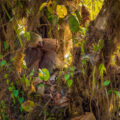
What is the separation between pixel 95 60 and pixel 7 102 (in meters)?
1.19

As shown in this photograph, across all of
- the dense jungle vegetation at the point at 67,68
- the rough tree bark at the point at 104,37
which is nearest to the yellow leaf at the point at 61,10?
the dense jungle vegetation at the point at 67,68

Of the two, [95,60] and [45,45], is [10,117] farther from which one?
[45,45]

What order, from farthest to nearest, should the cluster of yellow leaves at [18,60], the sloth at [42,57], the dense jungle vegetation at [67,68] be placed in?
1. the sloth at [42,57]
2. the cluster of yellow leaves at [18,60]
3. the dense jungle vegetation at [67,68]

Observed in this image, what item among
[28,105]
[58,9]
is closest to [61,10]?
[58,9]

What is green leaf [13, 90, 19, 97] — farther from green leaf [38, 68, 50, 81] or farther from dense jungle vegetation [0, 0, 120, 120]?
green leaf [38, 68, 50, 81]

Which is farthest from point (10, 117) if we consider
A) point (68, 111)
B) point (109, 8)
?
point (109, 8)

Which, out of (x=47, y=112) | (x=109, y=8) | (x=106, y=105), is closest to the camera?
(x=109, y=8)

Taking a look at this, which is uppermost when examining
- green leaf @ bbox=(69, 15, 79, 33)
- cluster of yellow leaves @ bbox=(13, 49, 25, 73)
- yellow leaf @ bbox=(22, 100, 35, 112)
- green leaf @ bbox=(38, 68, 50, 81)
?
green leaf @ bbox=(69, 15, 79, 33)

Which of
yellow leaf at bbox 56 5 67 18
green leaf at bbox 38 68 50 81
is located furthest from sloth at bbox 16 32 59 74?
yellow leaf at bbox 56 5 67 18

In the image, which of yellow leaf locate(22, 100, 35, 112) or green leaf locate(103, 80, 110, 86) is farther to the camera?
yellow leaf locate(22, 100, 35, 112)

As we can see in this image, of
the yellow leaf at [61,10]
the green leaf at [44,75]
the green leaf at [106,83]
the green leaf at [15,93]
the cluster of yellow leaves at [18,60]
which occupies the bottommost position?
the green leaf at [15,93]

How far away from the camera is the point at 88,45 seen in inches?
75.7

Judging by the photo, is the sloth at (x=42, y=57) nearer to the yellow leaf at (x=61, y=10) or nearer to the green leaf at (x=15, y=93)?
the green leaf at (x=15, y=93)

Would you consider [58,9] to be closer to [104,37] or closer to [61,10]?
[61,10]
